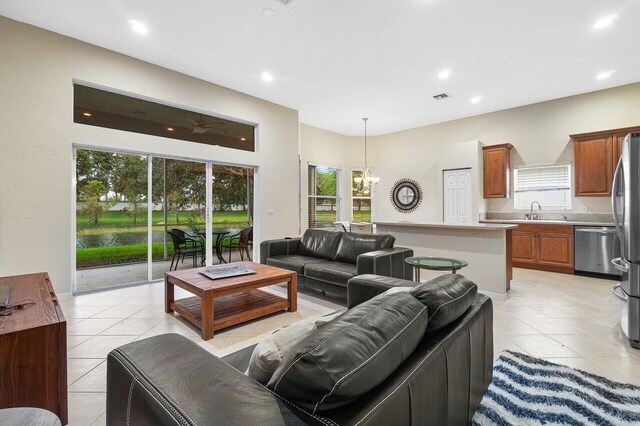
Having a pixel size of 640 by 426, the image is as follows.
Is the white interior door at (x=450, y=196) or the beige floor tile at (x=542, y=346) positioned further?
the white interior door at (x=450, y=196)

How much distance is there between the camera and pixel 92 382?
2.08m

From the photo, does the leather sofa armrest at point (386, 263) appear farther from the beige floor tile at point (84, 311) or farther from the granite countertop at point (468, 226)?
the beige floor tile at point (84, 311)


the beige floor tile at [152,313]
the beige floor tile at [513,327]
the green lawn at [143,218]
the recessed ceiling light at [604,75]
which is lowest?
the beige floor tile at [513,327]

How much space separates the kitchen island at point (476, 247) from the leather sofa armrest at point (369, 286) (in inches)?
90.5

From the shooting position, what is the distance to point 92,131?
163 inches

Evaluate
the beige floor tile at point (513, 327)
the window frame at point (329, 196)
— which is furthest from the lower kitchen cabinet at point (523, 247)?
the window frame at point (329, 196)

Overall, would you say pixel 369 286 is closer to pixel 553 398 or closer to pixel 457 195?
pixel 553 398

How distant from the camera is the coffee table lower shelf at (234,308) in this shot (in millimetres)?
2904

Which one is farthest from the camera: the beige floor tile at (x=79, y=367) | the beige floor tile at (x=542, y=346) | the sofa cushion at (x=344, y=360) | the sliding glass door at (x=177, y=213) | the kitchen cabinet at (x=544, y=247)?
the kitchen cabinet at (x=544, y=247)

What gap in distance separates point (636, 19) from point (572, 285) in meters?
3.57

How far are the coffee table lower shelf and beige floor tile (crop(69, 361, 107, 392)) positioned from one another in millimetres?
810

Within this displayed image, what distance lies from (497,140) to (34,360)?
7834 mm

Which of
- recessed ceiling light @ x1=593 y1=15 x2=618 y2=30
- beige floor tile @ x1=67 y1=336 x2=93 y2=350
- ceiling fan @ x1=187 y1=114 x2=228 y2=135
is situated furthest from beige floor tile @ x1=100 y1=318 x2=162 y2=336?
recessed ceiling light @ x1=593 y1=15 x2=618 y2=30

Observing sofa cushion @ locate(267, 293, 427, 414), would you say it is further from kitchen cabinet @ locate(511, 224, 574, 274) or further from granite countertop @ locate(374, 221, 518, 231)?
kitchen cabinet @ locate(511, 224, 574, 274)
